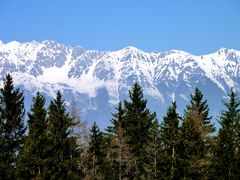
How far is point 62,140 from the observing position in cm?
5938

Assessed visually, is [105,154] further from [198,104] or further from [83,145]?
[198,104]

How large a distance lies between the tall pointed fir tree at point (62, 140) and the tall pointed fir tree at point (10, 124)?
3083 mm

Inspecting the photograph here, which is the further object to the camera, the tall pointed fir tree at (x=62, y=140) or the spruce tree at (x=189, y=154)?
the tall pointed fir tree at (x=62, y=140)

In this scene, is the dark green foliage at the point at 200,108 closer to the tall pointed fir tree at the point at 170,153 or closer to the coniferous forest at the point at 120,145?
the coniferous forest at the point at 120,145

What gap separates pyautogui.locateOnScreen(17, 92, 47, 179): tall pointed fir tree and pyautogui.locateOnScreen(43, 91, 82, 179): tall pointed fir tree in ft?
7.52

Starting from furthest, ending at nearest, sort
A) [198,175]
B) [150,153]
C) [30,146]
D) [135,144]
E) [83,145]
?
[83,145] → [135,144] → [150,153] → [198,175] → [30,146]

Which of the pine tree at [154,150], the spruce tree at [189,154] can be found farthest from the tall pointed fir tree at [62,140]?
the spruce tree at [189,154]

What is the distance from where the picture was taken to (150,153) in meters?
61.5

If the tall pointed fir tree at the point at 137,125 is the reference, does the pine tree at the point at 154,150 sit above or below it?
below

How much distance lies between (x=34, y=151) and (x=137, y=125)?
1846cm

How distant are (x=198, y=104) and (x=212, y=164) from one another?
19411 mm

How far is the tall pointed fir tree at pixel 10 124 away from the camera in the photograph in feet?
181

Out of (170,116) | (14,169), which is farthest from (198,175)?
(14,169)

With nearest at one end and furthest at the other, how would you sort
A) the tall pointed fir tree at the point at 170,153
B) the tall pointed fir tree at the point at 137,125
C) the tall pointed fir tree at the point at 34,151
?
the tall pointed fir tree at the point at 34,151 → the tall pointed fir tree at the point at 170,153 → the tall pointed fir tree at the point at 137,125
